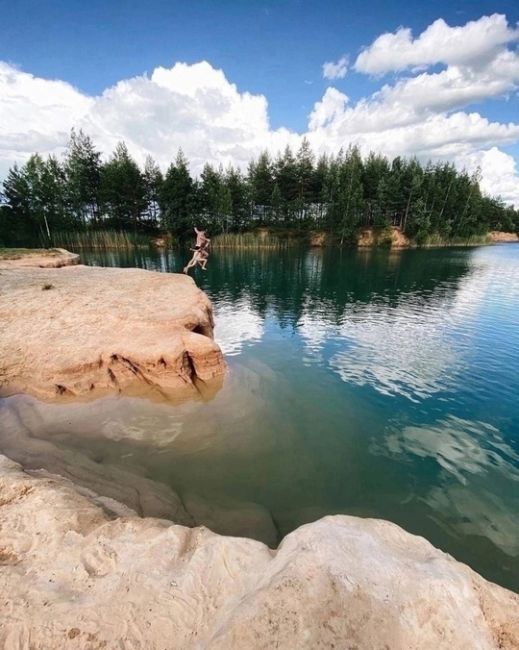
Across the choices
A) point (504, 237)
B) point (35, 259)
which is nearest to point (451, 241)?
point (504, 237)

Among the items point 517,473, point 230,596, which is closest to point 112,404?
point 230,596

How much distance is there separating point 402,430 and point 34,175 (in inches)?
2489

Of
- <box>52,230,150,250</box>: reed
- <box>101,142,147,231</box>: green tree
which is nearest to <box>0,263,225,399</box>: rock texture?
<box>52,230,150,250</box>: reed

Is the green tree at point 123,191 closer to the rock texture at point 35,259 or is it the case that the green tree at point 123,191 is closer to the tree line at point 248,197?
the tree line at point 248,197

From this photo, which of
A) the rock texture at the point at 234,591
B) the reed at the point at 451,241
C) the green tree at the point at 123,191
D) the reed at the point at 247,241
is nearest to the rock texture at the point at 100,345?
the rock texture at the point at 234,591

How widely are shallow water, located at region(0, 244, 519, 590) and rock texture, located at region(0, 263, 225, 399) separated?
691 mm

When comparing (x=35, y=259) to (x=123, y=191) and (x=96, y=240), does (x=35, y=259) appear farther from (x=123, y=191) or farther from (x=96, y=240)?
(x=123, y=191)

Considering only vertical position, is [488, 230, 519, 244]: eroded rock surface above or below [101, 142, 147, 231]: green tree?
below

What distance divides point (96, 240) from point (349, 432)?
5527 cm

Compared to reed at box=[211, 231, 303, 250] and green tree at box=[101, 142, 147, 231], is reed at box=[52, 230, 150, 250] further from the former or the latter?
reed at box=[211, 231, 303, 250]

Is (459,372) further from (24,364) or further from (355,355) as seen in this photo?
(24,364)

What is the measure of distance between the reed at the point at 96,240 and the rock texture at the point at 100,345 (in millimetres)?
46203

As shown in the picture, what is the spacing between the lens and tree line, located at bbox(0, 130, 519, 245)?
5278 cm

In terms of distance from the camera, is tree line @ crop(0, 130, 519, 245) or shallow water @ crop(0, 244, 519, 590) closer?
shallow water @ crop(0, 244, 519, 590)
